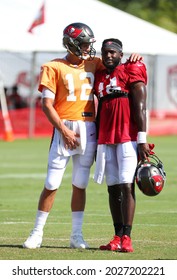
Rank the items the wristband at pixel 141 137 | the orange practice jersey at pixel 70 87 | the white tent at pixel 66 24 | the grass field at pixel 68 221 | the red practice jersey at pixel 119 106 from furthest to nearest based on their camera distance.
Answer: the white tent at pixel 66 24 < the orange practice jersey at pixel 70 87 < the red practice jersey at pixel 119 106 < the wristband at pixel 141 137 < the grass field at pixel 68 221

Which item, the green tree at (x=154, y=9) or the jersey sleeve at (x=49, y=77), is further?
the green tree at (x=154, y=9)

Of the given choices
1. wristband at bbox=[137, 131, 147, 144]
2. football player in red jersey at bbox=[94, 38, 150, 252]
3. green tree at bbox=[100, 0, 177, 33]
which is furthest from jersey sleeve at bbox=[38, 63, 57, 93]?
green tree at bbox=[100, 0, 177, 33]

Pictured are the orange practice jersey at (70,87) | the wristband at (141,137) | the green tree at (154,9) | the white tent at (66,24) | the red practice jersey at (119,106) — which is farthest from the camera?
the green tree at (154,9)

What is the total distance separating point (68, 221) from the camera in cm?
1258

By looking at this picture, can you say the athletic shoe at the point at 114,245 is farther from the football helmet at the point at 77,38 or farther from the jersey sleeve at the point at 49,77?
the football helmet at the point at 77,38

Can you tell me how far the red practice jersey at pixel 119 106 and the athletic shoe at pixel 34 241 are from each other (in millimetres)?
1154

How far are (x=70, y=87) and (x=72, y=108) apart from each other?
218 mm

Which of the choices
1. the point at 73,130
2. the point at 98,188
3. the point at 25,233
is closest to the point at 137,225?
the point at 25,233

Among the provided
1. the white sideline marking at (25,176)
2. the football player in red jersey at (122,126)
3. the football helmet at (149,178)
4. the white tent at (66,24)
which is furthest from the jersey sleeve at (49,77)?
the white tent at (66,24)

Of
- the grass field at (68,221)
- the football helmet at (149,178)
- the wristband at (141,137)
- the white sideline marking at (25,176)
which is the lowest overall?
the white sideline marking at (25,176)

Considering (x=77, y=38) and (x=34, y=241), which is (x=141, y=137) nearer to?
(x=77, y=38)

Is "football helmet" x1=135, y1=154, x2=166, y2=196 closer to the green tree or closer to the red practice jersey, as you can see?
the red practice jersey

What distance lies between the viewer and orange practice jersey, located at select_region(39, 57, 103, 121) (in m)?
9.98

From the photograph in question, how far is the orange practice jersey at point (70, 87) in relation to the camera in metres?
9.98
